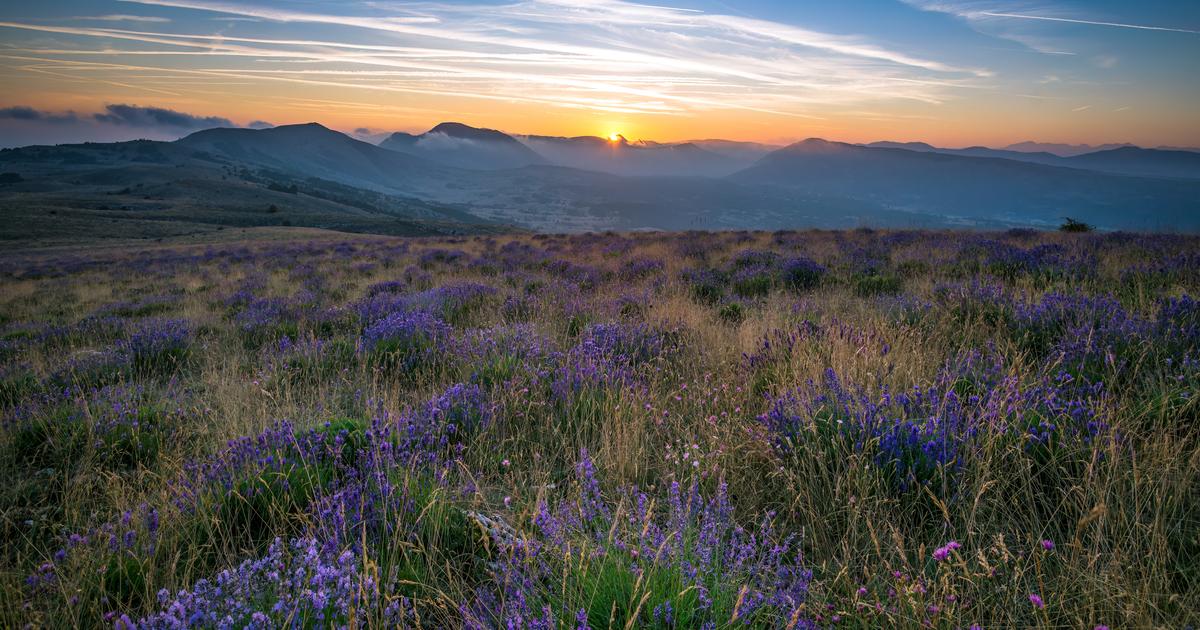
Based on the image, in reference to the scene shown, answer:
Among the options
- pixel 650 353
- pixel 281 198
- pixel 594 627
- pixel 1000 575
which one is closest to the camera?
pixel 594 627

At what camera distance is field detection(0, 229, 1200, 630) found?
1.79 metres

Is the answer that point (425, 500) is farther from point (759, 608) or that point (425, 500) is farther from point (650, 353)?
point (650, 353)

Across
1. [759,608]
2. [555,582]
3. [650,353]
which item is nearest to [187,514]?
[555,582]

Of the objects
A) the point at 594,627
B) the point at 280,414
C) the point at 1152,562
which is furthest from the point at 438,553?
the point at 1152,562

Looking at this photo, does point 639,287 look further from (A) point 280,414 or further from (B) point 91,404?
(B) point 91,404

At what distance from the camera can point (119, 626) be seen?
1.60m

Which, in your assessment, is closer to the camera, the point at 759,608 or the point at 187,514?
the point at 759,608

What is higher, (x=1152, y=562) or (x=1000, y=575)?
(x=1152, y=562)

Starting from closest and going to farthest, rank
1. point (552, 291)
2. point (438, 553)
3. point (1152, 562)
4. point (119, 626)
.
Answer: point (119, 626)
point (1152, 562)
point (438, 553)
point (552, 291)

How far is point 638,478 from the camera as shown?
2.94m

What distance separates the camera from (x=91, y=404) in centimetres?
405

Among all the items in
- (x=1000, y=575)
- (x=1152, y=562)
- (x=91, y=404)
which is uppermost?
(x=1152, y=562)

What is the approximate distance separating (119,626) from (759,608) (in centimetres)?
208

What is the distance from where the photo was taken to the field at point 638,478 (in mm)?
1785
